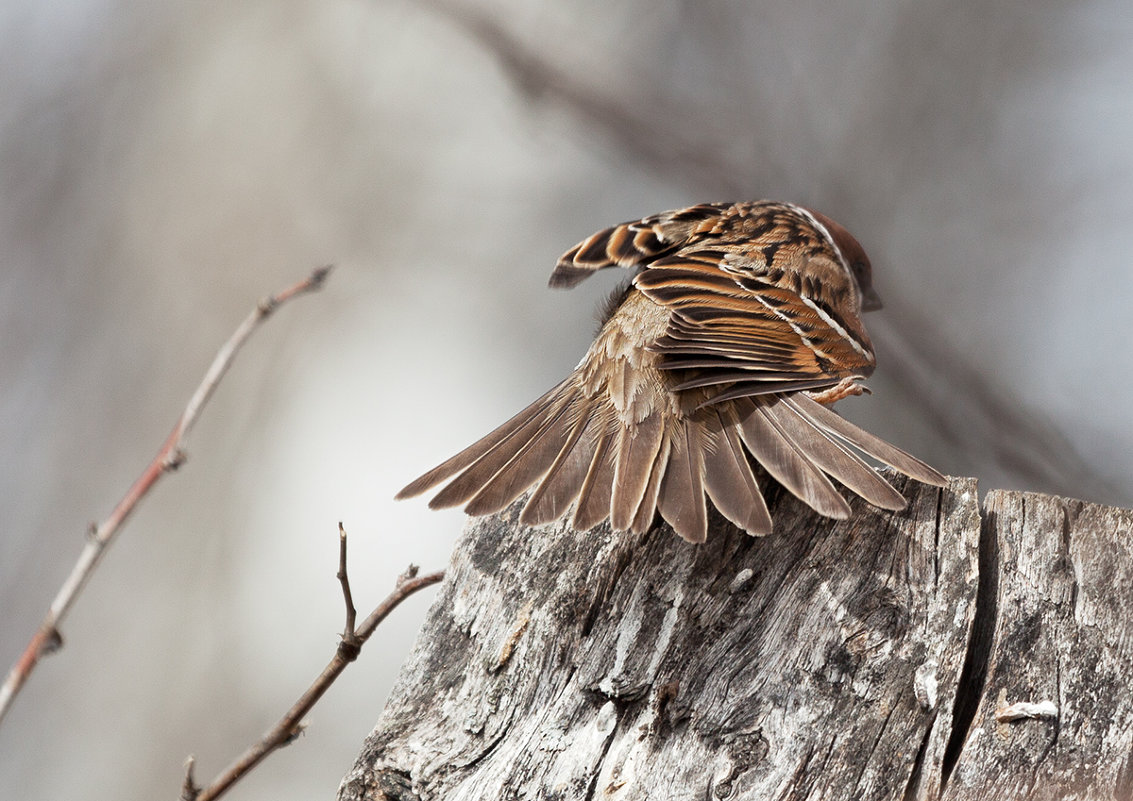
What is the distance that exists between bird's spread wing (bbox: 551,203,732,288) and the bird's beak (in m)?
1.25

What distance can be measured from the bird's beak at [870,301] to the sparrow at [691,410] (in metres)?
1.17

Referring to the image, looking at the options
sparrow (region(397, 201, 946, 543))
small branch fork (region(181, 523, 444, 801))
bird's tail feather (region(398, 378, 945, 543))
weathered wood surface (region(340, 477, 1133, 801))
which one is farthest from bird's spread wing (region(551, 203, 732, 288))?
small branch fork (region(181, 523, 444, 801))

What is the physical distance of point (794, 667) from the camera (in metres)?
1.96

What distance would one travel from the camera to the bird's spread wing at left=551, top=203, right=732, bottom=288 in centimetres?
333

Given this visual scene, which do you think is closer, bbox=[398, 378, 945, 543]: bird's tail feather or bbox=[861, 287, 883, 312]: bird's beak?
bbox=[398, 378, 945, 543]: bird's tail feather

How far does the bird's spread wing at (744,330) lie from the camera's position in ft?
8.46

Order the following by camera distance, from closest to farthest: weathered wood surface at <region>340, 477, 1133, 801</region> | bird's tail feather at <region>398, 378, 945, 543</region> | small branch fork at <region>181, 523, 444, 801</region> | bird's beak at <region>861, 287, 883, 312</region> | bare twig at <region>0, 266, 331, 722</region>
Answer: bare twig at <region>0, 266, 331, 722</region>
weathered wood surface at <region>340, 477, 1133, 801</region>
small branch fork at <region>181, 523, 444, 801</region>
bird's tail feather at <region>398, 378, 945, 543</region>
bird's beak at <region>861, 287, 883, 312</region>

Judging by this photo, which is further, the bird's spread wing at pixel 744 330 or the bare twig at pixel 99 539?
the bird's spread wing at pixel 744 330

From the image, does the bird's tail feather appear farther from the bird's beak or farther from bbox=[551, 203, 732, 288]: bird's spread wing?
the bird's beak

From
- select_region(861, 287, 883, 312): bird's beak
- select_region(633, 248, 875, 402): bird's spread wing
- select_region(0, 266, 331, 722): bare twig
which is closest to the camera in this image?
select_region(0, 266, 331, 722): bare twig

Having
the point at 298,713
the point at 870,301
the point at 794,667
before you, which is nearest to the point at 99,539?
the point at 298,713

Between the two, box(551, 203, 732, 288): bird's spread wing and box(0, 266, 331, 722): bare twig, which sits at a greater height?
box(551, 203, 732, 288): bird's spread wing

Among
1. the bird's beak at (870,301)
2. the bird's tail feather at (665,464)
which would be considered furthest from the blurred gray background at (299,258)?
the bird's tail feather at (665,464)

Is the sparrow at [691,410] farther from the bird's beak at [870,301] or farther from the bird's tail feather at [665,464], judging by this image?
the bird's beak at [870,301]
